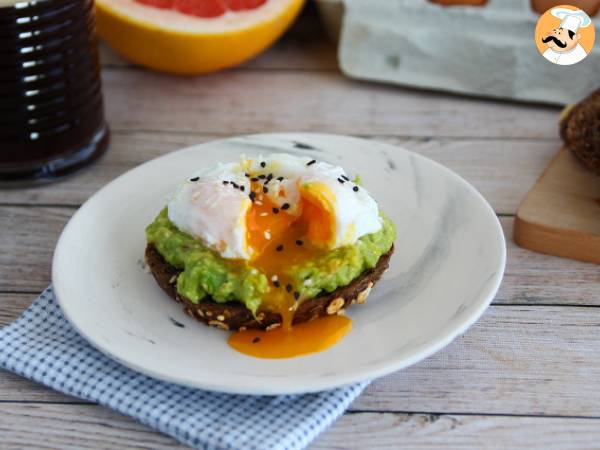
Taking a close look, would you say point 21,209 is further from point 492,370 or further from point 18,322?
point 492,370

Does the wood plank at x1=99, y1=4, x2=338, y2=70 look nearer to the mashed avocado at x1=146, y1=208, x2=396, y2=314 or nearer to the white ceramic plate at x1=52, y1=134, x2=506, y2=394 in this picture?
the white ceramic plate at x1=52, y1=134, x2=506, y2=394

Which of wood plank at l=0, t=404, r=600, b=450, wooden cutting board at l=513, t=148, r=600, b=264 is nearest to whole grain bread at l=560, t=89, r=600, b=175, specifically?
wooden cutting board at l=513, t=148, r=600, b=264

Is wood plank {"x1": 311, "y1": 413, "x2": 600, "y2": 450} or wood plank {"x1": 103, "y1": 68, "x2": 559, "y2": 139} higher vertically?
wood plank {"x1": 311, "y1": 413, "x2": 600, "y2": 450}

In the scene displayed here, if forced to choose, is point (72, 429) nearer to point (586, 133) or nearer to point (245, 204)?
point (245, 204)

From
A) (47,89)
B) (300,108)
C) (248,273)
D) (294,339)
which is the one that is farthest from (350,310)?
(300,108)

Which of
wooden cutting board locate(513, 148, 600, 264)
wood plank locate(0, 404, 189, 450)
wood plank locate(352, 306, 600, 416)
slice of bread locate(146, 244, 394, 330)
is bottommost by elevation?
wood plank locate(0, 404, 189, 450)

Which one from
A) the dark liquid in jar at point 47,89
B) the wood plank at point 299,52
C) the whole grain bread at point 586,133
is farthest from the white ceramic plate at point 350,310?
the wood plank at point 299,52
